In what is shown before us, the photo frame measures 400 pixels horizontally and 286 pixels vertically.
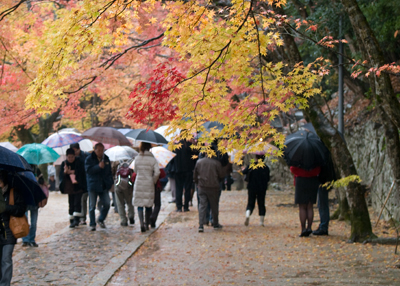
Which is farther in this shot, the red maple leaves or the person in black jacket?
the red maple leaves

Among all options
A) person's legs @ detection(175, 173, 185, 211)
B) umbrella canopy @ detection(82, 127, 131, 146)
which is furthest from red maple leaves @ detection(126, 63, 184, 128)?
person's legs @ detection(175, 173, 185, 211)

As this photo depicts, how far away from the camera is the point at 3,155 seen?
4.50 m

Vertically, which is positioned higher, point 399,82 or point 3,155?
point 399,82

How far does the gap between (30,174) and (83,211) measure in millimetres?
6017

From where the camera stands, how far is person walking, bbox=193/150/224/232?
34.2 ft

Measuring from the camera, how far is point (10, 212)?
490 centimetres

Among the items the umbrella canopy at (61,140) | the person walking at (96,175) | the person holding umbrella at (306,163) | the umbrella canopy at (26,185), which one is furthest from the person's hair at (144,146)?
the umbrella canopy at (26,185)

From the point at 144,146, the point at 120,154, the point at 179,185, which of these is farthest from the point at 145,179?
the point at 179,185

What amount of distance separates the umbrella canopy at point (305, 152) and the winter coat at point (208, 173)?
1893 millimetres

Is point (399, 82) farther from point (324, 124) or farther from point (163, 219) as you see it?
point (163, 219)

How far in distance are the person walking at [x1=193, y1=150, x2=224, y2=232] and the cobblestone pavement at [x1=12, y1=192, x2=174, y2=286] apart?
1389mm

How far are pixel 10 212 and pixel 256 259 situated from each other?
13.7 feet

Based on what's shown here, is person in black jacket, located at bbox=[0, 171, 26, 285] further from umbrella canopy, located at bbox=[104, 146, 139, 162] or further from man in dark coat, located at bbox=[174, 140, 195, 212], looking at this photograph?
man in dark coat, located at bbox=[174, 140, 195, 212]

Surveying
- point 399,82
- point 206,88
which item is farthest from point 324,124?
point 399,82
